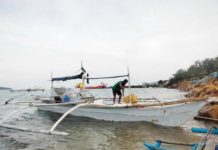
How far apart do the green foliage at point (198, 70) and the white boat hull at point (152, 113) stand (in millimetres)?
63190

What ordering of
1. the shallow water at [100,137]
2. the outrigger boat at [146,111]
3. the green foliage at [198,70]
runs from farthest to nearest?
the green foliage at [198,70], the outrigger boat at [146,111], the shallow water at [100,137]

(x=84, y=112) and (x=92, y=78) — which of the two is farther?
(x=92, y=78)

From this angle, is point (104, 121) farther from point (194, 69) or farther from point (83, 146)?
point (194, 69)

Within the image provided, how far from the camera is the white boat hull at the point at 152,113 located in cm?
1448

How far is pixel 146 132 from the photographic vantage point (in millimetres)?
13883

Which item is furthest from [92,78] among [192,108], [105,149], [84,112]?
[105,149]

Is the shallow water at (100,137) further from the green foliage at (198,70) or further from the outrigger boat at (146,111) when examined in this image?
the green foliage at (198,70)

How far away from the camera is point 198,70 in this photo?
92812mm

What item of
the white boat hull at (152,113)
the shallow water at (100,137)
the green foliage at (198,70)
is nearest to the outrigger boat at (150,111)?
the white boat hull at (152,113)

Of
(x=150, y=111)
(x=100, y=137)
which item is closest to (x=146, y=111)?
(x=150, y=111)

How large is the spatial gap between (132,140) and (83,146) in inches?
87.3

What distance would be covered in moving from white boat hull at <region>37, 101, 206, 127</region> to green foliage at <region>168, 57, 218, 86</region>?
63.2 metres

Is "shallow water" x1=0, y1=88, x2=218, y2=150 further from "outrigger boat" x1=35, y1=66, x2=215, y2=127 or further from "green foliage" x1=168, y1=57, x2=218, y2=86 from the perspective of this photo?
"green foliage" x1=168, y1=57, x2=218, y2=86

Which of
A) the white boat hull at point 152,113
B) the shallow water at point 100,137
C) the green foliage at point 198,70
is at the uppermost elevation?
the green foliage at point 198,70
